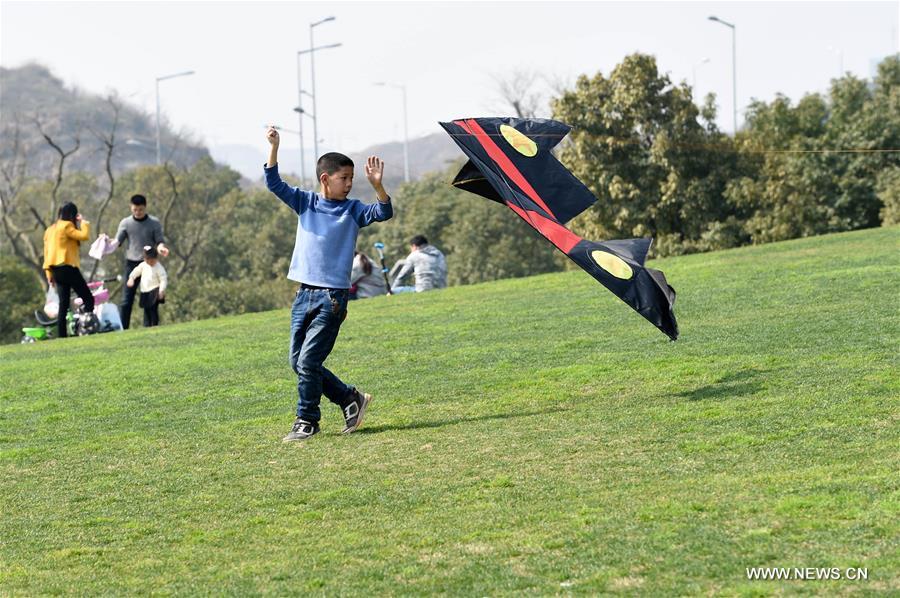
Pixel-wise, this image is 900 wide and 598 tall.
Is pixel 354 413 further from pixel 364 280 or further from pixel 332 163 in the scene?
pixel 364 280

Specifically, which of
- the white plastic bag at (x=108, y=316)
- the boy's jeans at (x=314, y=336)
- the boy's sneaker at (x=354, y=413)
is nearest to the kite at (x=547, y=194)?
the boy's jeans at (x=314, y=336)

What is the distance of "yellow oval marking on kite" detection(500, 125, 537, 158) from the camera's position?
9547 millimetres

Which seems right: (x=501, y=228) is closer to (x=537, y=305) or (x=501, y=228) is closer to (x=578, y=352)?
(x=537, y=305)

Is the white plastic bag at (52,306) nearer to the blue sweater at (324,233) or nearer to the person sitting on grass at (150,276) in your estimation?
the person sitting on grass at (150,276)

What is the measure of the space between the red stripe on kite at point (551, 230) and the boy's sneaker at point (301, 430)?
2137 millimetres

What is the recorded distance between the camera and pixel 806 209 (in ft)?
131

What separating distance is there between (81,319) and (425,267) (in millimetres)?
5928

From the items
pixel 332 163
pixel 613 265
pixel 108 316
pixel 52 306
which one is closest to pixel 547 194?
pixel 613 265

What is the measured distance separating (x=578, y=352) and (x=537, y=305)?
4107mm

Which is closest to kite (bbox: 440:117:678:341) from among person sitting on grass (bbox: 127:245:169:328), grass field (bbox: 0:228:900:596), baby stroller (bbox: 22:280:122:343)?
grass field (bbox: 0:228:900:596)

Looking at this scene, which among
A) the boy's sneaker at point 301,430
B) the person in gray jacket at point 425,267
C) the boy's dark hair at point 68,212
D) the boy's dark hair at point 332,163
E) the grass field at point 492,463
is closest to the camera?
the grass field at point 492,463

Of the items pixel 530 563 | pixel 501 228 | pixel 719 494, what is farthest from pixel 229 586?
pixel 501 228

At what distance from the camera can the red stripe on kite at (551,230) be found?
29.5 feet

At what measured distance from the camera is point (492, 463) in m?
7.21
